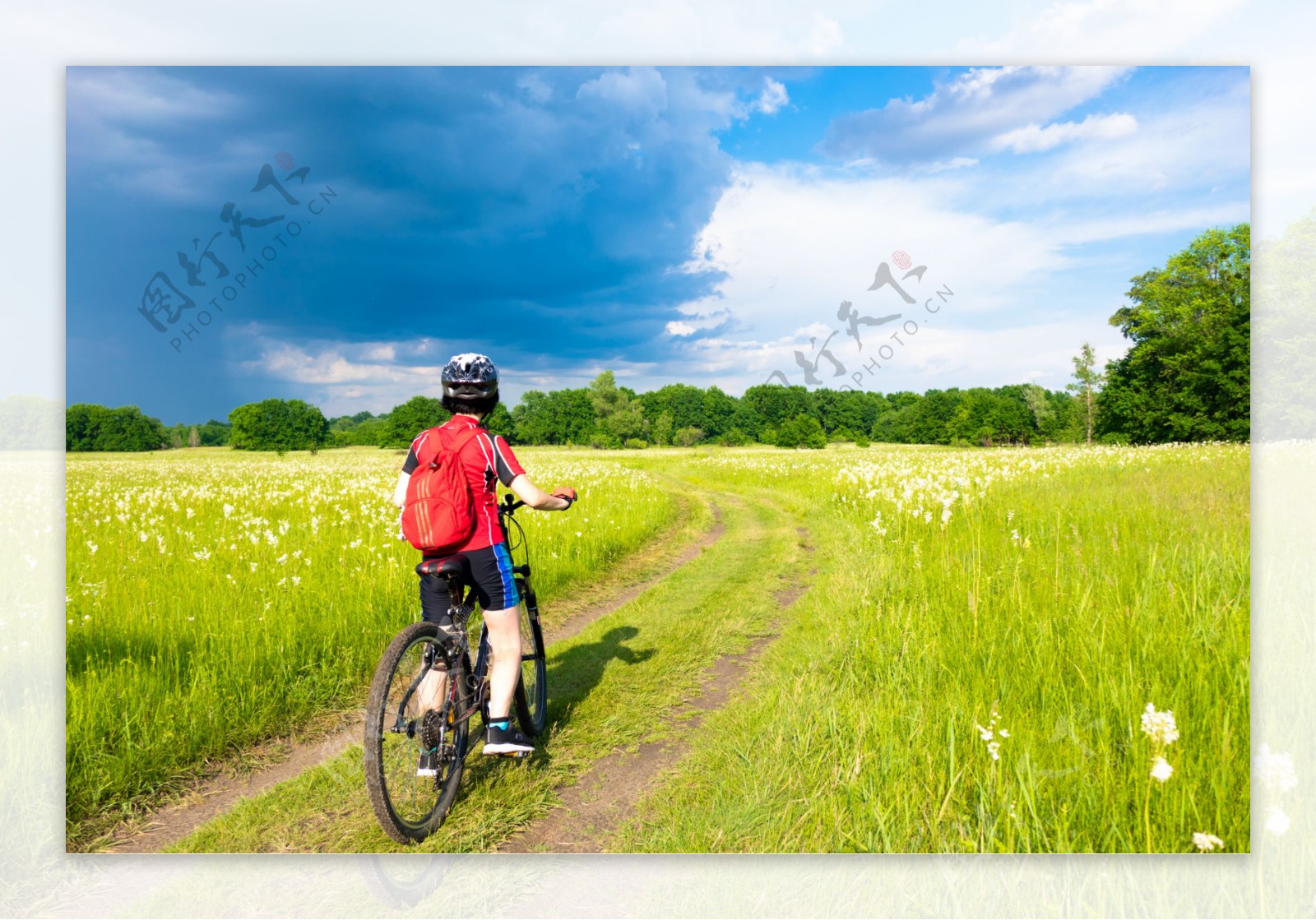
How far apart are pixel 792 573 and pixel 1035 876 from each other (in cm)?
663

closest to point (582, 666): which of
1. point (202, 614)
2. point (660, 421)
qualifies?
point (202, 614)

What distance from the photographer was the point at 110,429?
5711 mm

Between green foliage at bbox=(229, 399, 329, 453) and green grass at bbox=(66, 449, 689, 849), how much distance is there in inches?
39.6

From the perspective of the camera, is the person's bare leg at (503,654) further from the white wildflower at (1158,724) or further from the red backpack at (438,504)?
the white wildflower at (1158,724)

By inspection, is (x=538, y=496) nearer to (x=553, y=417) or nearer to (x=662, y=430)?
(x=553, y=417)

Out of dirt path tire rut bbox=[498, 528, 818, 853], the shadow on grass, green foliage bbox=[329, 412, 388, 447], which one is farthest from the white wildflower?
green foliage bbox=[329, 412, 388, 447]

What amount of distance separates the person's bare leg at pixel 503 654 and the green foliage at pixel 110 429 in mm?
4117

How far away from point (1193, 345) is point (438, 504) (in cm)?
797

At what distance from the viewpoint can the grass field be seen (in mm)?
3564

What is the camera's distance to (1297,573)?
4789mm

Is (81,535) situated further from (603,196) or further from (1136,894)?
(1136,894)

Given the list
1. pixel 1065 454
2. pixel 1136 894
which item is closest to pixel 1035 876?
pixel 1136 894

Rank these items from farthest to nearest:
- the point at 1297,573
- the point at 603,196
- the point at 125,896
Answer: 1. the point at 603,196
2. the point at 1297,573
3. the point at 125,896

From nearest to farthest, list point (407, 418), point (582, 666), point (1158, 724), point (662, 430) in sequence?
point (1158, 724) → point (582, 666) → point (407, 418) → point (662, 430)
